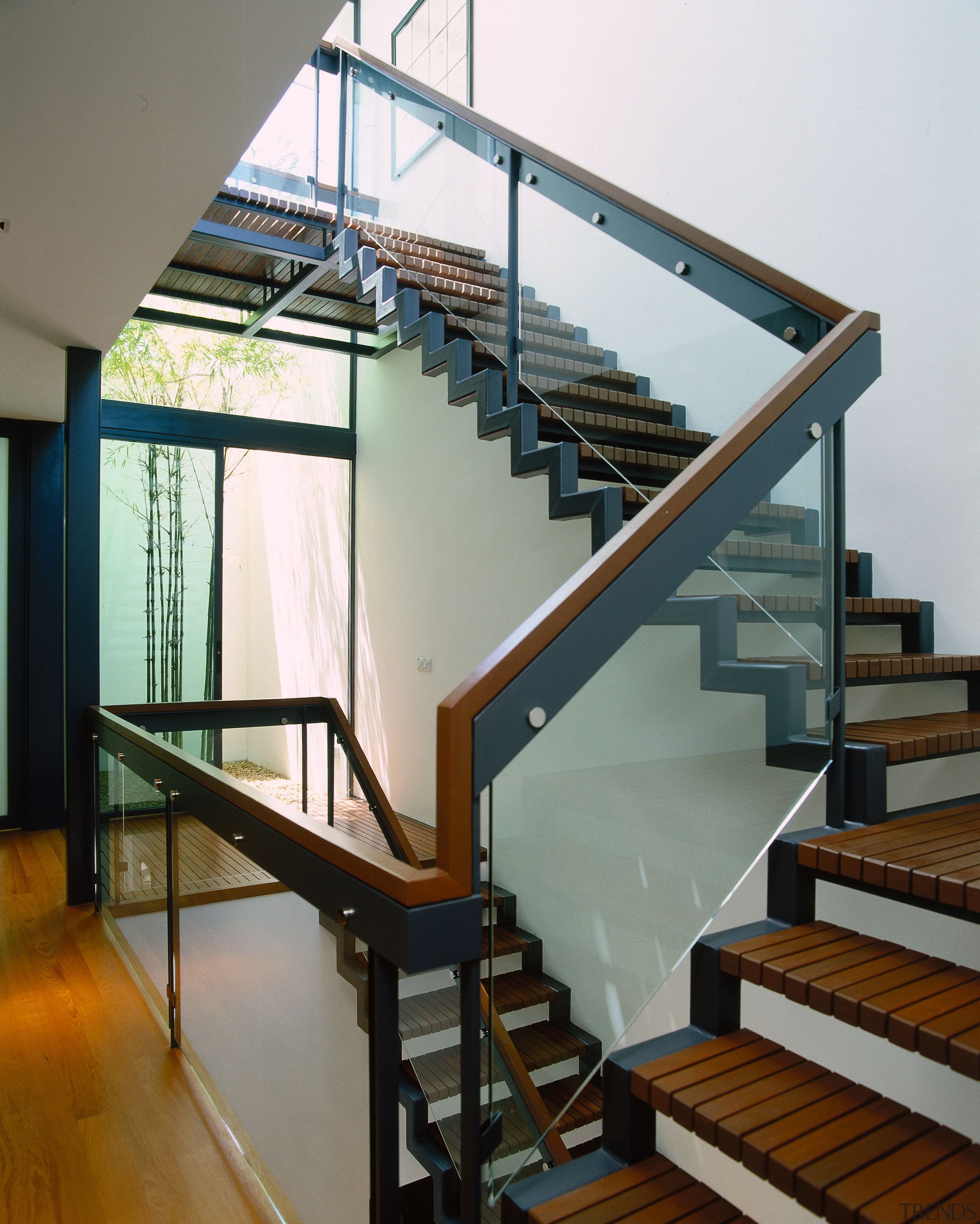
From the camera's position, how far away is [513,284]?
3.60 metres

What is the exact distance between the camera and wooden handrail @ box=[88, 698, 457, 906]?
1.18 meters

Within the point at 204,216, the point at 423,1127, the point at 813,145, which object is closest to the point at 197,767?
the point at 423,1127

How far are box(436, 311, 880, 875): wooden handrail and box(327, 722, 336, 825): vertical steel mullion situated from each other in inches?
114

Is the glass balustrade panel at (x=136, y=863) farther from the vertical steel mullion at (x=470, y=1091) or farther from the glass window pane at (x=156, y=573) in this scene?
the glass window pane at (x=156, y=573)

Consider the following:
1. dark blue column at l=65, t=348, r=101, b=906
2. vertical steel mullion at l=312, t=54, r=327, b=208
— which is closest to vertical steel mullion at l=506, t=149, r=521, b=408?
vertical steel mullion at l=312, t=54, r=327, b=208

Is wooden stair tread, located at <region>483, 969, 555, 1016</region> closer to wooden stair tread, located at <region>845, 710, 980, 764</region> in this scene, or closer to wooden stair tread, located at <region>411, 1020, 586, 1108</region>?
wooden stair tread, located at <region>411, 1020, 586, 1108</region>

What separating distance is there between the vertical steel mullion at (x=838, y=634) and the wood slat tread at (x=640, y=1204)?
0.91m

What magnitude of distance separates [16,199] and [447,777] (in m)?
2.50

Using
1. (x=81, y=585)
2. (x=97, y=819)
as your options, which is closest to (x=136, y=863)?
(x=97, y=819)

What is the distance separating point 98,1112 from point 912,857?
7.07ft

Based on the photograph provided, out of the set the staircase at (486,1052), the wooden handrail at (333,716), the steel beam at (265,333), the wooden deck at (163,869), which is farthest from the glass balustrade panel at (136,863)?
the steel beam at (265,333)

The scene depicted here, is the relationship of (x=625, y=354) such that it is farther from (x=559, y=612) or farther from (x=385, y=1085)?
(x=385, y=1085)

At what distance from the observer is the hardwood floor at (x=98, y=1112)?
2014mm

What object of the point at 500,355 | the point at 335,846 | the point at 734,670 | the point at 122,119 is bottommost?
the point at 335,846
